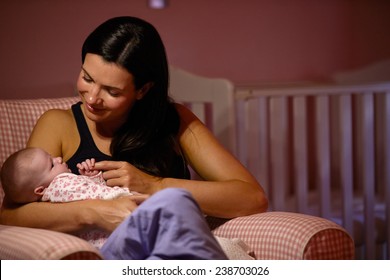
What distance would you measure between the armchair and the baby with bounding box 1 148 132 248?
0.28ft

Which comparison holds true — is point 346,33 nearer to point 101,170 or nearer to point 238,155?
point 238,155

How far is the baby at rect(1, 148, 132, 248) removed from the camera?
136cm

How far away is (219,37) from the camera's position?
2.69 meters

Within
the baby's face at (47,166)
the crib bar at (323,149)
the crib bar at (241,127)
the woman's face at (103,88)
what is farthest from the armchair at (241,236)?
the crib bar at (323,149)

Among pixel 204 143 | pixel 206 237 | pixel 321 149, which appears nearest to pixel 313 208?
pixel 321 149

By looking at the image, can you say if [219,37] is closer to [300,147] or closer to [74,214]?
[300,147]

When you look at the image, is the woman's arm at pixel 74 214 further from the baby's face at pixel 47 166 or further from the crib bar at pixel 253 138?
the crib bar at pixel 253 138

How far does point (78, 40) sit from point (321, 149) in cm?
92

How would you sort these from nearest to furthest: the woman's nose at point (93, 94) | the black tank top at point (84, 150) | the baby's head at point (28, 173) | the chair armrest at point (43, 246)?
the chair armrest at point (43, 246), the baby's head at point (28, 173), the woman's nose at point (93, 94), the black tank top at point (84, 150)

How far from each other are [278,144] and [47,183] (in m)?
1.14

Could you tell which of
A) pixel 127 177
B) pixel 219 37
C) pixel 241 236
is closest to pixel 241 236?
pixel 241 236

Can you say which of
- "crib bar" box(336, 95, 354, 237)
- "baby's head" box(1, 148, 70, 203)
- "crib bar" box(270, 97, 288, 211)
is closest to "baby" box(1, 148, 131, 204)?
"baby's head" box(1, 148, 70, 203)

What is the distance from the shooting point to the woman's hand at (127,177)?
1455mm

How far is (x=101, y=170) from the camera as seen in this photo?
1.49m
